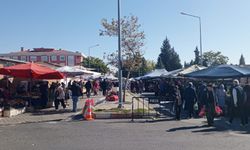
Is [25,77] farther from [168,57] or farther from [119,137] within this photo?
[168,57]

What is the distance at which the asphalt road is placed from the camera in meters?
10.5

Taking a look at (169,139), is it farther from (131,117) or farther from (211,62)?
(211,62)

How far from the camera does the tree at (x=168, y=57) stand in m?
109

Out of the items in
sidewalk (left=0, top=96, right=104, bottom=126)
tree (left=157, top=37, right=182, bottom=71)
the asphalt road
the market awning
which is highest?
tree (left=157, top=37, right=182, bottom=71)

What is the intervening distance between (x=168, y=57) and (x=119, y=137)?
330ft

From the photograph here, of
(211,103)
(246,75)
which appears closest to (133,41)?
(246,75)

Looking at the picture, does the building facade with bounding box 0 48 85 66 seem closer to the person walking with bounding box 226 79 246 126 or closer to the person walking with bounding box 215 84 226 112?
the person walking with bounding box 215 84 226 112

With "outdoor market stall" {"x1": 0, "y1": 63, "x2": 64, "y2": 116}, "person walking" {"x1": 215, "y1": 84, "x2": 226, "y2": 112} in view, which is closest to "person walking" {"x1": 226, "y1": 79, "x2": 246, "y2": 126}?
"person walking" {"x1": 215, "y1": 84, "x2": 226, "y2": 112}

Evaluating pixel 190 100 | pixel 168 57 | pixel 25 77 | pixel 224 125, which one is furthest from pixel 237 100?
pixel 168 57

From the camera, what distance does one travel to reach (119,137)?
1226cm

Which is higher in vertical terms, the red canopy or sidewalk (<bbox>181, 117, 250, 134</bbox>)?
the red canopy

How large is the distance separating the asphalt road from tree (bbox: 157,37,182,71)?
9352 cm

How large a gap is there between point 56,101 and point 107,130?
8.83 m

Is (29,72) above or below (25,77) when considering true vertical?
above
